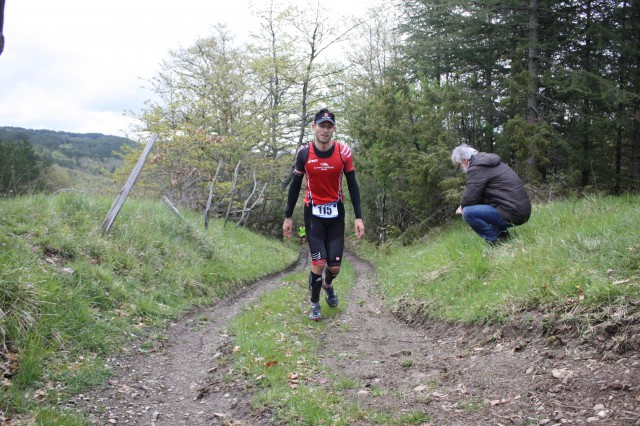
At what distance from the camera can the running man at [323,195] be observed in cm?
581

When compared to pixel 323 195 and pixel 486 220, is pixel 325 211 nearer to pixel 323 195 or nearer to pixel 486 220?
pixel 323 195

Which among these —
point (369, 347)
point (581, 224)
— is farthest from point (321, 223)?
point (581, 224)

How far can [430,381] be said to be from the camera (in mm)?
3721

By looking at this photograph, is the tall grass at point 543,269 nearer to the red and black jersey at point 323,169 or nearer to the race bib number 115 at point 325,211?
the race bib number 115 at point 325,211

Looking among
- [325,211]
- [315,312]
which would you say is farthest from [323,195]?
[315,312]

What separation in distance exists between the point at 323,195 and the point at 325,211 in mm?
234

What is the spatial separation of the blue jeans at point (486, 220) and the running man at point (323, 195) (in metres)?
2.06

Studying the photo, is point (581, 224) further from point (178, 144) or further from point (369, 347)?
point (178, 144)

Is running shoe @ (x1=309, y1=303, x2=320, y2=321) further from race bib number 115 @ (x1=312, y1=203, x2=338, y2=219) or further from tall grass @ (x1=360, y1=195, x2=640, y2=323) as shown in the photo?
tall grass @ (x1=360, y1=195, x2=640, y2=323)

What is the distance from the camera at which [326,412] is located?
3.23 m

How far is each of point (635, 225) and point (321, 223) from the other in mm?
3942

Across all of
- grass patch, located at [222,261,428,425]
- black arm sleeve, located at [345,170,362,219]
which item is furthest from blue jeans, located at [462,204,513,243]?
grass patch, located at [222,261,428,425]

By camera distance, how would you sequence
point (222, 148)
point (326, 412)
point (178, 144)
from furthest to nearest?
1. point (222, 148)
2. point (178, 144)
3. point (326, 412)

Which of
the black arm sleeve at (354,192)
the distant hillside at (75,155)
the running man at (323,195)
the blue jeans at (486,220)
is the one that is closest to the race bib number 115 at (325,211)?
the running man at (323,195)
